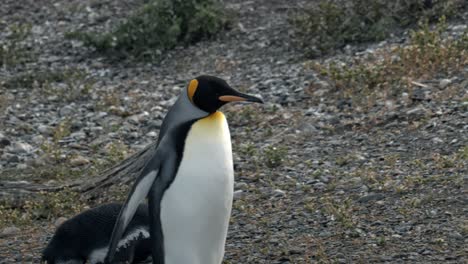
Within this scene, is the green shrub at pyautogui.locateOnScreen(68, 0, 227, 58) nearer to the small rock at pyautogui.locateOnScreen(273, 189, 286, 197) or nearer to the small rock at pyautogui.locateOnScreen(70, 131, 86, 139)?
the small rock at pyautogui.locateOnScreen(70, 131, 86, 139)

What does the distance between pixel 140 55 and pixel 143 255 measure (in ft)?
18.0

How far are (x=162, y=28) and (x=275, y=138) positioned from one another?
337 centimetres

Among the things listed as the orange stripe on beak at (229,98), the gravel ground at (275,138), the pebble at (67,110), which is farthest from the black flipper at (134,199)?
the pebble at (67,110)

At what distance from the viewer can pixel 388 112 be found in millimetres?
8125

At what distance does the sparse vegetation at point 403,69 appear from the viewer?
→ 8562 millimetres

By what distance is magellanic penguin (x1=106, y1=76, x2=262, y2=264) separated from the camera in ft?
17.0

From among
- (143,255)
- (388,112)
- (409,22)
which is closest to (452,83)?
(388,112)

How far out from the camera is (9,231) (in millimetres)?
6742

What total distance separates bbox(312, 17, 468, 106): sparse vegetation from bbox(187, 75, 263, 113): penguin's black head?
11.0 ft

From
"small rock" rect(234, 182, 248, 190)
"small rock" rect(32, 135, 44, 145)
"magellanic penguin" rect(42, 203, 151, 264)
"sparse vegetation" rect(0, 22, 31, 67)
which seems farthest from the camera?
"sparse vegetation" rect(0, 22, 31, 67)

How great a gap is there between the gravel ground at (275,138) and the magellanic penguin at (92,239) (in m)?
0.43

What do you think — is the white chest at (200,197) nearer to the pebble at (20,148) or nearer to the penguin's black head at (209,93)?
the penguin's black head at (209,93)

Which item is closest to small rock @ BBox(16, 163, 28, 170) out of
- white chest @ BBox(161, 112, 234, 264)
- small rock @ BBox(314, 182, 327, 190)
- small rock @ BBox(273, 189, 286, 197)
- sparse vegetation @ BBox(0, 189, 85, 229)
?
sparse vegetation @ BBox(0, 189, 85, 229)

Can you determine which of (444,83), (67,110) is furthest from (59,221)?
(444,83)
